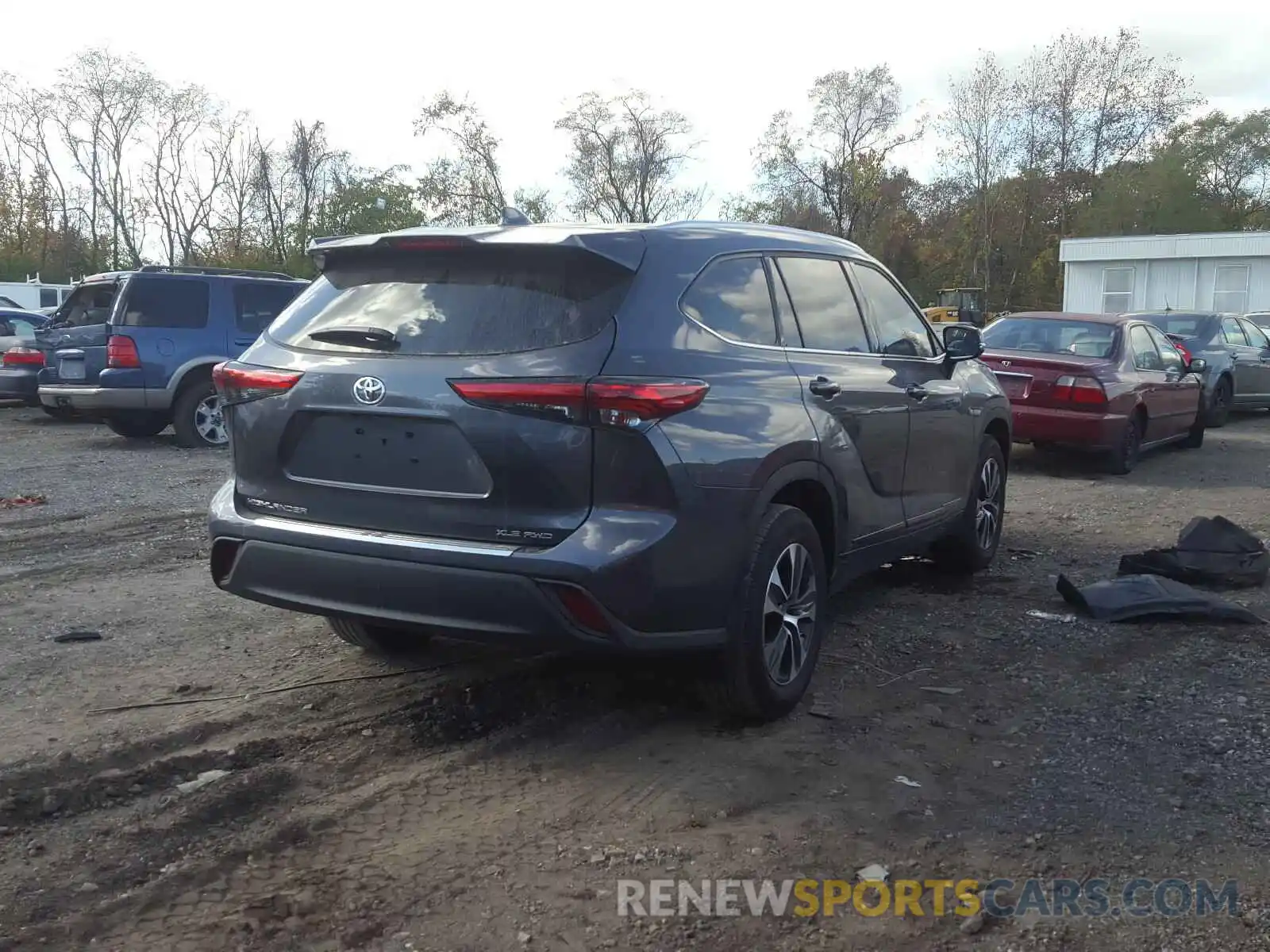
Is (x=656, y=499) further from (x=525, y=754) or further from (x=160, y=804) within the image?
(x=160, y=804)

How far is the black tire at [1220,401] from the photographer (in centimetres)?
1639

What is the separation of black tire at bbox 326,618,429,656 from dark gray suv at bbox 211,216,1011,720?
2.65 ft

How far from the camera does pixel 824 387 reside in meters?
4.78

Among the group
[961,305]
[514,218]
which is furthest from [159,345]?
[961,305]

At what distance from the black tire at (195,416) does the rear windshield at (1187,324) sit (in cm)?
1235

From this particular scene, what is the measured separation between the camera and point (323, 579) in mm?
4074

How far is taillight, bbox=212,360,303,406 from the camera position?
13.9ft

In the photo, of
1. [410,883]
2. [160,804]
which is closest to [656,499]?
[410,883]

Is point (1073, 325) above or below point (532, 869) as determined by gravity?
above

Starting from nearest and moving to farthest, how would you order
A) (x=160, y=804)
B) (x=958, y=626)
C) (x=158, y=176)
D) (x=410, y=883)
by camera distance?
(x=410, y=883) → (x=160, y=804) → (x=958, y=626) → (x=158, y=176)

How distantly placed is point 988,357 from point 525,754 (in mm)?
8126

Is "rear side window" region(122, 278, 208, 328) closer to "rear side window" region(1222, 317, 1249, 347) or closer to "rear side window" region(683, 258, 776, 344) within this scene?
"rear side window" region(683, 258, 776, 344)

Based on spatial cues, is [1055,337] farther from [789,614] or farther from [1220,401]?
[789,614]

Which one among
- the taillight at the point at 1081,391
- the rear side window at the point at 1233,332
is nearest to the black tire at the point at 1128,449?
the taillight at the point at 1081,391
